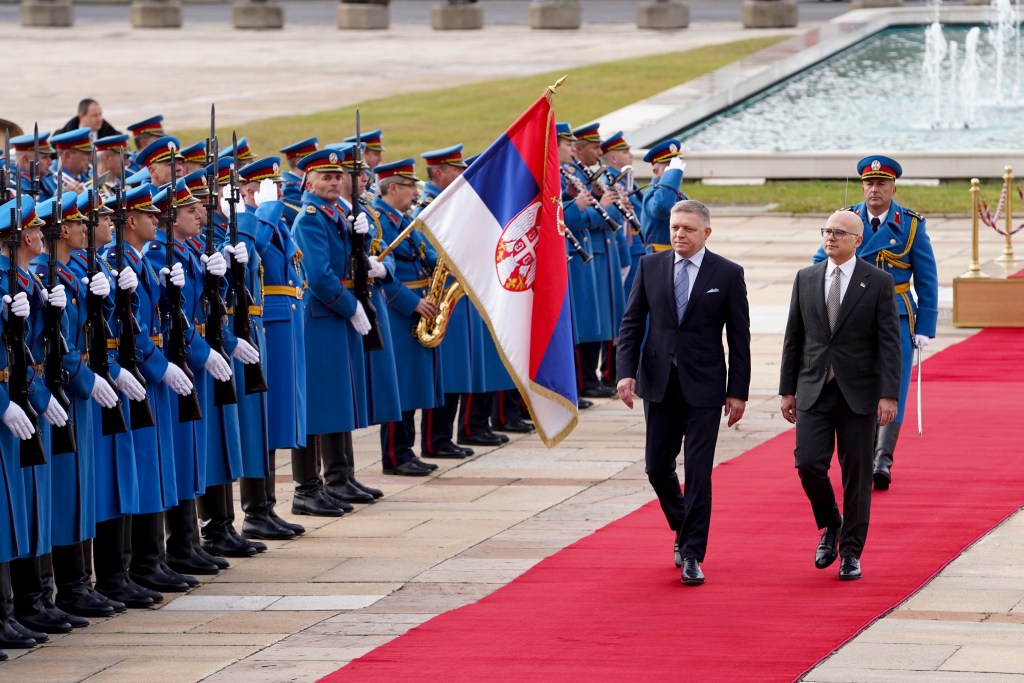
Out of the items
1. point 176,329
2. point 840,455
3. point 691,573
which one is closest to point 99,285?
point 176,329

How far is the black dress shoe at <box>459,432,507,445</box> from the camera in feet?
44.3

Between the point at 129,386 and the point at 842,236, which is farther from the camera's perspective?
the point at 842,236

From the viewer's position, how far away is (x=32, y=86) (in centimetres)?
3672

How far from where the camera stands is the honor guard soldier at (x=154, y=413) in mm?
9695

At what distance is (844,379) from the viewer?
9.83 metres

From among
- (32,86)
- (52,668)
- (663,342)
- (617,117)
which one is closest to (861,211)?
(663,342)

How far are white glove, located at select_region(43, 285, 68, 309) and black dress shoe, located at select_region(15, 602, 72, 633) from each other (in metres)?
1.32

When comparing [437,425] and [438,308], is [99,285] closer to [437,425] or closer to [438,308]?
[438,308]

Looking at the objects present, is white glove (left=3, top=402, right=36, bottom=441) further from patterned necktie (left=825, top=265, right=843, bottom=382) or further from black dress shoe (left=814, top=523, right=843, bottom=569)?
patterned necktie (left=825, top=265, right=843, bottom=382)

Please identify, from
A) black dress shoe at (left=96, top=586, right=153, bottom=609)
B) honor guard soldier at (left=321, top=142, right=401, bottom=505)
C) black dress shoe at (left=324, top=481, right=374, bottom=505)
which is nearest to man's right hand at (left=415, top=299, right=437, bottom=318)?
honor guard soldier at (left=321, top=142, right=401, bottom=505)

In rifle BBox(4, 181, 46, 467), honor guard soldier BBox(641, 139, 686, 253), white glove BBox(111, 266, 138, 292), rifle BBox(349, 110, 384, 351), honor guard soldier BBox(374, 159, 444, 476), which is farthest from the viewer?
honor guard soldier BBox(641, 139, 686, 253)

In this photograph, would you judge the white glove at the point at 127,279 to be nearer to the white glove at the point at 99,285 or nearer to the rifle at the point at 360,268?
the white glove at the point at 99,285

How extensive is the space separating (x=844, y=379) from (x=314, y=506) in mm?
3167

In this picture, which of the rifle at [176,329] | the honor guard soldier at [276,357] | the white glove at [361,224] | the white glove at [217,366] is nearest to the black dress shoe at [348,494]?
the honor guard soldier at [276,357]
